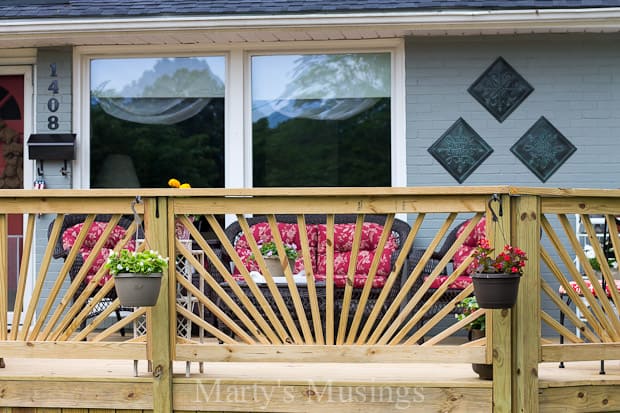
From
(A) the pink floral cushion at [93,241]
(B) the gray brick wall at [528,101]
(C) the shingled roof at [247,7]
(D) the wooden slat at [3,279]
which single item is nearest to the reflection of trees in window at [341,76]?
(B) the gray brick wall at [528,101]

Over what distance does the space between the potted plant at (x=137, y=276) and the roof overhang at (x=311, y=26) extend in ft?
9.28

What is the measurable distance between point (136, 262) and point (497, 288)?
5.45ft

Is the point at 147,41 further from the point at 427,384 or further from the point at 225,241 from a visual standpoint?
the point at 427,384

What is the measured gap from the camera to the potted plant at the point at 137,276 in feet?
13.2

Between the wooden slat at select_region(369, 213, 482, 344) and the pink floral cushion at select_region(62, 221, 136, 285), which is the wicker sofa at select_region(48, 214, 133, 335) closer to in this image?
the pink floral cushion at select_region(62, 221, 136, 285)

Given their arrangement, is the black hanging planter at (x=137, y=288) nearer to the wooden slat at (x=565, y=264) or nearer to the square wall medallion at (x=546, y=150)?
the wooden slat at (x=565, y=264)

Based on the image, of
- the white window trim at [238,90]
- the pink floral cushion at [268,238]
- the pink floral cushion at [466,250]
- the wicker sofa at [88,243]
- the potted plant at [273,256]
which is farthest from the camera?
the white window trim at [238,90]

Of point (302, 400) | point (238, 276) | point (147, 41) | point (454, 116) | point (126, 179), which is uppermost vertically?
point (147, 41)

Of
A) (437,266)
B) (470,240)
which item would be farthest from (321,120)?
(437,266)

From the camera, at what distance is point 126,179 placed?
7.12 m

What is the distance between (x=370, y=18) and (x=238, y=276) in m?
2.09

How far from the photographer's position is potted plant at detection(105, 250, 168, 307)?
4.03 metres

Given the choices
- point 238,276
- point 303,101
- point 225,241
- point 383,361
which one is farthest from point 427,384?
point 303,101

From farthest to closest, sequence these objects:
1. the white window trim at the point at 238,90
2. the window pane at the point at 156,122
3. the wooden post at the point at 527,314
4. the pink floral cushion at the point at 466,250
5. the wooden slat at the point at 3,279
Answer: the window pane at the point at 156,122 → the white window trim at the point at 238,90 → the pink floral cushion at the point at 466,250 → the wooden slat at the point at 3,279 → the wooden post at the point at 527,314
